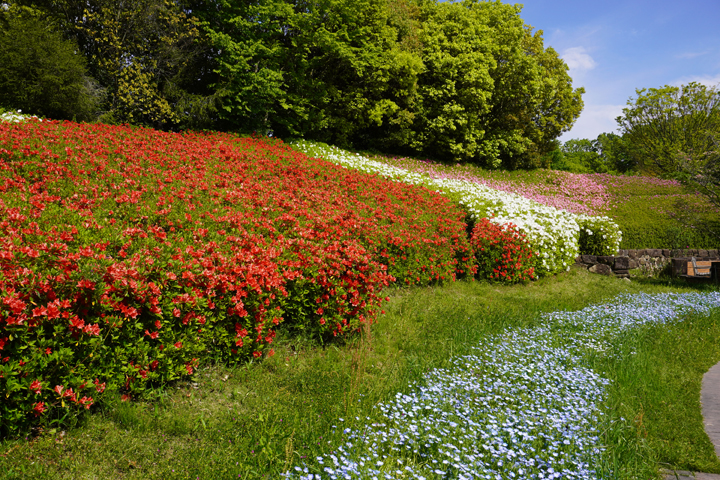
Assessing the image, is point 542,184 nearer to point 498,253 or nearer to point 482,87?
point 482,87

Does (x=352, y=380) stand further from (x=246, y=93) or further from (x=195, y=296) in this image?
(x=246, y=93)

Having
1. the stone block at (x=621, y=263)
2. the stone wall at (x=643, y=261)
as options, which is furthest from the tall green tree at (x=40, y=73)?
the stone block at (x=621, y=263)

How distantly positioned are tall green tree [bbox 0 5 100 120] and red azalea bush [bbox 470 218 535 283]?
13.3 m

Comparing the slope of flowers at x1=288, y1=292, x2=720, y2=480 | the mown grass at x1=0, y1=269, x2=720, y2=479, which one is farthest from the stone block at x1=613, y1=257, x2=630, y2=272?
the slope of flowers at x1=288, y1=292, x2=720, y2=480

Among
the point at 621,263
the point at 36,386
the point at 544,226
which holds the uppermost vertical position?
the point at 544,226

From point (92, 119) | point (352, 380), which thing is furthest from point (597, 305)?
point (92, 119)

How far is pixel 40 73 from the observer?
519 inches

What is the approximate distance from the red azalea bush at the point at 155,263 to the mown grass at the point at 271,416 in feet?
0.71

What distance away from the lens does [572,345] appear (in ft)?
18.1

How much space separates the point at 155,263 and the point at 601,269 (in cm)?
1303

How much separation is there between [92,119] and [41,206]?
1317 centimetres

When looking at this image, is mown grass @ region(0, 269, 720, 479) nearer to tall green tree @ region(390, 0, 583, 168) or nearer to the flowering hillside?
the flowering hillside

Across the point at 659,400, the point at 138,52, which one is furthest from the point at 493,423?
Answer: the point at 138,52

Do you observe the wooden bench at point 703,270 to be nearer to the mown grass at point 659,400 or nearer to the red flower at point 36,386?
the mown grass at point 659,400
